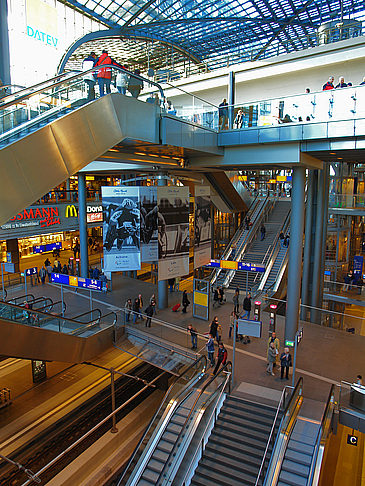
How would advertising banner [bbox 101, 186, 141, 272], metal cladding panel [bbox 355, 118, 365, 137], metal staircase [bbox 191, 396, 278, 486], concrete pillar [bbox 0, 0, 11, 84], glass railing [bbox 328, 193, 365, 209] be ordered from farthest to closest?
concrete pillar [bbox 0, 0, 11, 84], glass railing [bbox 328, 193, 365, 209], advertising banner [bbox 101, 186, 141, 272], metal cladding panel [bbox 355, 118, 365, 137], metal staircase [bbox 191, 396, 278, 486]

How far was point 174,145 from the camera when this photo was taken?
10.2 meters

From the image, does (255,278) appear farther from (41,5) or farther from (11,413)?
(41,5)

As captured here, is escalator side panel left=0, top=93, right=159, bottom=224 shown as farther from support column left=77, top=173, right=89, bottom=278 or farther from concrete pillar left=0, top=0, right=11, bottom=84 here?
concrete pillar left=0, top=0, right=11, bottom=84

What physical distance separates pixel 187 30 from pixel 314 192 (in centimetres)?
2472

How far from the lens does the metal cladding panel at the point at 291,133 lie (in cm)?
1107

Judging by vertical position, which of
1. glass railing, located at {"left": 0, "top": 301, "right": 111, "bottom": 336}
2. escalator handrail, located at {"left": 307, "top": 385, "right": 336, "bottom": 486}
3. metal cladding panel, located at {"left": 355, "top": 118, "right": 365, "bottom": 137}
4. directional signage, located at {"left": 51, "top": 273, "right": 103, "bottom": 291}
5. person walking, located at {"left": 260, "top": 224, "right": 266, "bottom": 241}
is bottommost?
escalator handrail, located at {"left": 307, "top": 385, "right": 336, "bottom": 486}

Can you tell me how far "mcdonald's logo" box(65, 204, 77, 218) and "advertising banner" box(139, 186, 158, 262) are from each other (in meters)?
13.2

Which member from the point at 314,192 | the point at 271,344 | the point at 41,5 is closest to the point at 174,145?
the point at 271,344

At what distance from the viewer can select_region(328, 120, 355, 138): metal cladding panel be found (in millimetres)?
10176

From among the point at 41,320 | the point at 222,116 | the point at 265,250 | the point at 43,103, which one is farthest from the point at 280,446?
the point at 265,250

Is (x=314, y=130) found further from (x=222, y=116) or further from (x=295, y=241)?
(x=295, y=241)

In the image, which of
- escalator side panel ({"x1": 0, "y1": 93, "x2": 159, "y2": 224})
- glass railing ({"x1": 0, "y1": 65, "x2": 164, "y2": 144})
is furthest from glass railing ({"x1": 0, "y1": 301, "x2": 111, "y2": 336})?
glass railing ({"x1": 0, "y1": 65, "x2": 164, "y2": 144})

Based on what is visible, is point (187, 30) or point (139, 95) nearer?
point (139, 95)

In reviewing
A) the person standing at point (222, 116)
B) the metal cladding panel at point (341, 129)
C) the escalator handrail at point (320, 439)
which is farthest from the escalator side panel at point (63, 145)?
the escalator handrail at point (320, 439)
